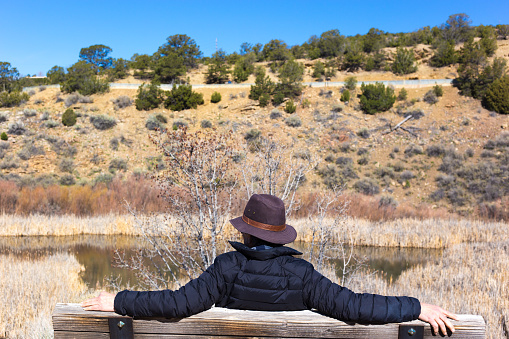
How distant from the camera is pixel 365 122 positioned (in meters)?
31.8

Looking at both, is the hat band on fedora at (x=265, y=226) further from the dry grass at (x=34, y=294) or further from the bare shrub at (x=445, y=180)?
the bare shrub at (x=445, y=180)

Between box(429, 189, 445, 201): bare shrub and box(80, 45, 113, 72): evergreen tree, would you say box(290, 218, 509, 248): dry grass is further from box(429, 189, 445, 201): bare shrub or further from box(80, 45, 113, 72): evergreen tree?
box(80, 45, 113, 72): evergreen tree

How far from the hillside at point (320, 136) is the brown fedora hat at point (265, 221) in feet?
69.4

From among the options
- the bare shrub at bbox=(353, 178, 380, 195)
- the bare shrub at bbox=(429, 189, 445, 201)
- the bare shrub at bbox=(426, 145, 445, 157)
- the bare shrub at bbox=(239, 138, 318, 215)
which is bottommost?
the bare shrub at bbox=(429, 189, 445, 201)

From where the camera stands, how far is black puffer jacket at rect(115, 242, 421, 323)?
69.8 inches

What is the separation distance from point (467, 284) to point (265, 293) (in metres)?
7.43

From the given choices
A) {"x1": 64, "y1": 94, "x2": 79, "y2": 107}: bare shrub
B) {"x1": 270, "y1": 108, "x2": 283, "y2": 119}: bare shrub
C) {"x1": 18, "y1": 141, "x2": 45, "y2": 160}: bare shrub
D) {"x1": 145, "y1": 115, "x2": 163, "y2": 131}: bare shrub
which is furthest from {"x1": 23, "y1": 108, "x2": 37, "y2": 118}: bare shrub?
{"x1": 270, "y1": 108, "x2": 283, "y2": 119}: bare shrub

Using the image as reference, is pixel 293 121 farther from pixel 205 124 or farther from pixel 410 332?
pixel 410 332

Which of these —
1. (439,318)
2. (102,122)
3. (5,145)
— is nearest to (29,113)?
(5,145)

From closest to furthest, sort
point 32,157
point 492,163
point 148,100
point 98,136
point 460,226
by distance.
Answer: point 460,226 → point 492,163 → point 32,157 → point 98,136 → point 148,100

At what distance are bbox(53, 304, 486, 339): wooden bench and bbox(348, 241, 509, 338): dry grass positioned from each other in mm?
4370

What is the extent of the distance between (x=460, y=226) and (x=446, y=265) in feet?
14.5

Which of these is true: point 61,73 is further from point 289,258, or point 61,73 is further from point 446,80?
point 289,258

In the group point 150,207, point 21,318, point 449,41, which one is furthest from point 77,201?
point 449,41
